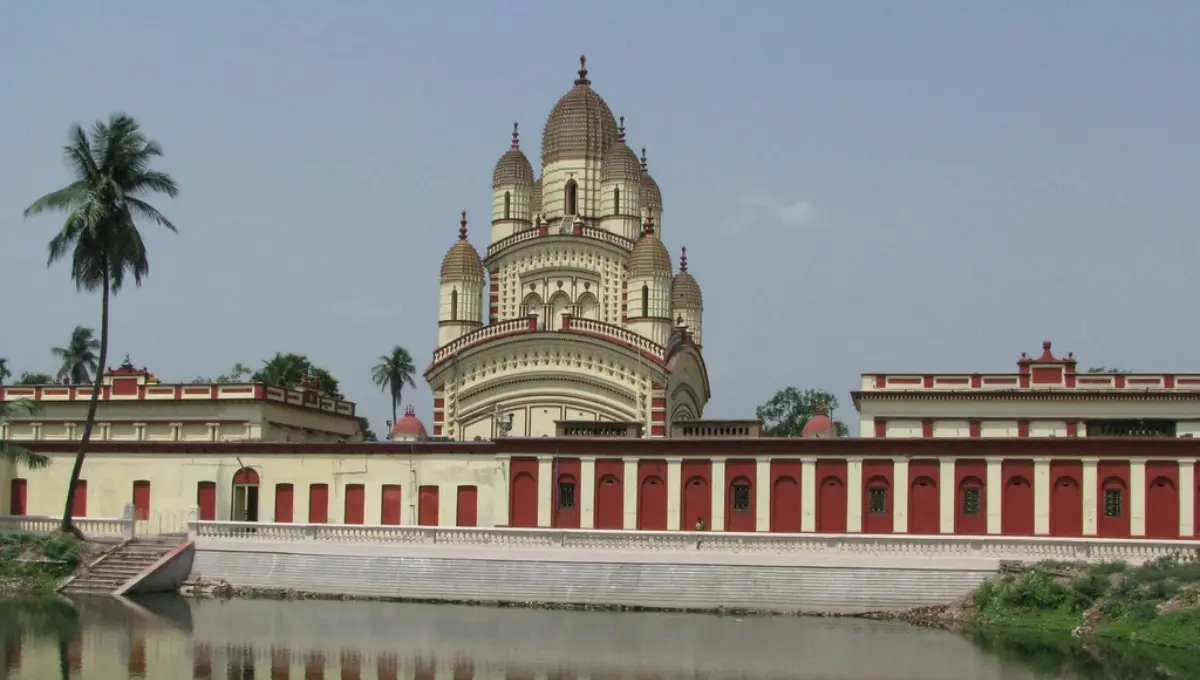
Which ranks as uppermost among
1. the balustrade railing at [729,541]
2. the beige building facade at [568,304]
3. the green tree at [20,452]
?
the beige building facade at [568,304]

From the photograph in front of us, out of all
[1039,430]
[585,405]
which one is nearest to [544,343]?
[585,405]

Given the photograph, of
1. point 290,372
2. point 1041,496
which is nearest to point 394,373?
point 290,372

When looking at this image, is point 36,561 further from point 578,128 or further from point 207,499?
point 578,128

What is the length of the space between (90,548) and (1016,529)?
2586cm

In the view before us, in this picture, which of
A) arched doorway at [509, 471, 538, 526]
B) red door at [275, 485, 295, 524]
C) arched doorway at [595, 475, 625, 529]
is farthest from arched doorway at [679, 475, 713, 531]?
red door at [275, 485, 295, 524]

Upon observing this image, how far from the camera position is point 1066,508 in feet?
147

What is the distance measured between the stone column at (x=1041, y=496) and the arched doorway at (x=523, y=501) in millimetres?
14196

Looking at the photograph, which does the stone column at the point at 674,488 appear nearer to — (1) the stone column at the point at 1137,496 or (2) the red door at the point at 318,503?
(2) the red door at the point at 318,503

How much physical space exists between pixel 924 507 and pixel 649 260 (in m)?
19.9

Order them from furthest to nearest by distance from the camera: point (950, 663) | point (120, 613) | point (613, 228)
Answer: point (613, 228) < point (120, 613) < point (950, 663)

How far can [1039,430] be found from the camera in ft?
183

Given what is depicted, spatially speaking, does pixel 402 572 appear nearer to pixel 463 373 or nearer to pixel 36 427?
pixel 463 373

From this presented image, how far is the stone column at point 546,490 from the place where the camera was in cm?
4775

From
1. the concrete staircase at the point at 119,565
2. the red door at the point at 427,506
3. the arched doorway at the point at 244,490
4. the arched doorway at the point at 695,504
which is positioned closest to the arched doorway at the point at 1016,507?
the arched doorway at the point at 695,504
